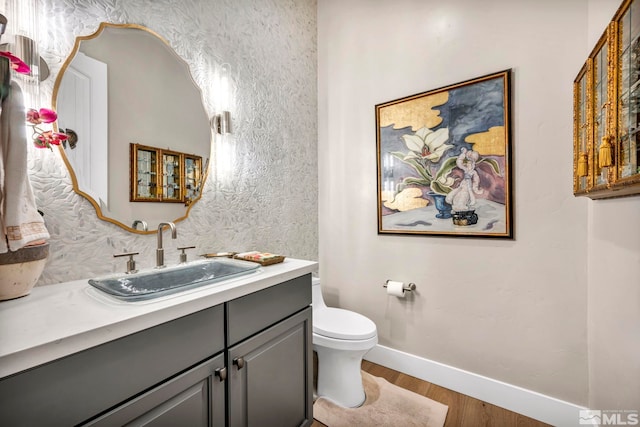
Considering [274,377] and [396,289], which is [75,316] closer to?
[274,377]

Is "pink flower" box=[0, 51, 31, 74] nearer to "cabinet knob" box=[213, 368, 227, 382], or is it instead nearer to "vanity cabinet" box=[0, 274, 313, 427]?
"vanity cabinet" box=[0, 274, 313, 427]

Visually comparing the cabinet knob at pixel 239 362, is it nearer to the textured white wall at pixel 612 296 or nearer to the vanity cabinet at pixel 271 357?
the vanity cabinet at pixel 271 357

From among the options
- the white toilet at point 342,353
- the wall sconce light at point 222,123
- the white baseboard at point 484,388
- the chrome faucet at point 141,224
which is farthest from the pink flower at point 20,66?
the white baseboard at point 484,388

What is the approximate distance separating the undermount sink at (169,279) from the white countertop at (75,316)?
0.09 feet

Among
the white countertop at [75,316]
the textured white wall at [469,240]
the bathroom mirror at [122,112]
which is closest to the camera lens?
the white countertop at [75,316]

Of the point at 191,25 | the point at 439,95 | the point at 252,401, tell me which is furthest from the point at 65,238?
the point at 439,95

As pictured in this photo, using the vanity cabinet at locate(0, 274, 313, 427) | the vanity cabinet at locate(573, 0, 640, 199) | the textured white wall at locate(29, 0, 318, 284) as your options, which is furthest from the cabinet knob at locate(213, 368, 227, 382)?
the vanity cabinet at locate(573, 0, 640, 199)

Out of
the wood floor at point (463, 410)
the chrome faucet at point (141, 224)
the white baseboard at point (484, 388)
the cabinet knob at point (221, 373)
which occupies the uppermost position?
the chrome faucet at point (141, 224)

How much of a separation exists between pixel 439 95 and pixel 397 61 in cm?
46

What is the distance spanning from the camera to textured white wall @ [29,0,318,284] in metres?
1.12

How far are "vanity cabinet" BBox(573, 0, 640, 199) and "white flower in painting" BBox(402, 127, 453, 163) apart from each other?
777 mm

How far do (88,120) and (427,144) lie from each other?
1.93 meters

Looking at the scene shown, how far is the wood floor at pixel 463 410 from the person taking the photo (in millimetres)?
1578

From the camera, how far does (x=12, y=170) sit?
2.47ft
